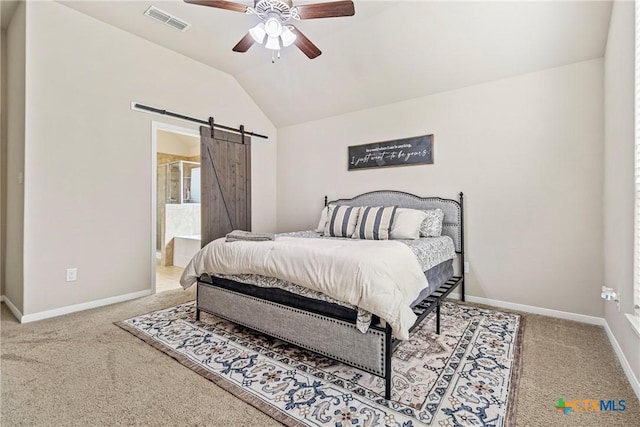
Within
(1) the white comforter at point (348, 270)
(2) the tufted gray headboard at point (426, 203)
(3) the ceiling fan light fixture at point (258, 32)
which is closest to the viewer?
(1) the white comforter at point (348, 270)

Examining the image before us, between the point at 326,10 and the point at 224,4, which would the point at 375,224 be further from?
the point at 224,4

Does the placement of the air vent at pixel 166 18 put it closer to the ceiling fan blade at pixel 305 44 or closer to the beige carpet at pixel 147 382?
the ceiling fan blade at pixel 305 44

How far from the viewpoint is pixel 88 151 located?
10.2ft

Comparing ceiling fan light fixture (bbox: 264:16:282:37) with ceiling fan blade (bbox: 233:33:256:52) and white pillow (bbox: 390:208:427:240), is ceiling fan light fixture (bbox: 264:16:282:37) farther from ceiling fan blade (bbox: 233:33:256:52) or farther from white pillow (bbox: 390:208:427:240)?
white pillow (bbox: 390:208:427:240)

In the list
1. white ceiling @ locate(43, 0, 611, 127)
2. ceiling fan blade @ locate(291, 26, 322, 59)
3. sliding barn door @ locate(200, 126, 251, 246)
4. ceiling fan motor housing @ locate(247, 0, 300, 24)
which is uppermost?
white ceiling @ locate(43, 0, 611, 127)

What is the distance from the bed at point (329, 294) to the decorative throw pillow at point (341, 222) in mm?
974

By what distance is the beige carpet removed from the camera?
1.50m

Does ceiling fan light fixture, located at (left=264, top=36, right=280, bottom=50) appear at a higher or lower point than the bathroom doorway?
higher

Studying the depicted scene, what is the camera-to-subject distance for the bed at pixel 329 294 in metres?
1.68

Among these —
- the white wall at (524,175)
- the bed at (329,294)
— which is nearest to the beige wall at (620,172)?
the white wall at (524,175)

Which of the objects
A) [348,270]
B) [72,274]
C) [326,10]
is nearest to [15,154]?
[72,274]

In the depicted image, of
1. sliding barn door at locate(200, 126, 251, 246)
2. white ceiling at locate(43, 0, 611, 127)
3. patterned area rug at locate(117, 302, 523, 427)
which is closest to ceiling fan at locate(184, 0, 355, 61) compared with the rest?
white ceiling at locate(43, 0, 611, 127)

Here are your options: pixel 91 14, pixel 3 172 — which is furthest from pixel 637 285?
pixel 3 172

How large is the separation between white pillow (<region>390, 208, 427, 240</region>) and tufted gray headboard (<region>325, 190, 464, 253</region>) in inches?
14.3
